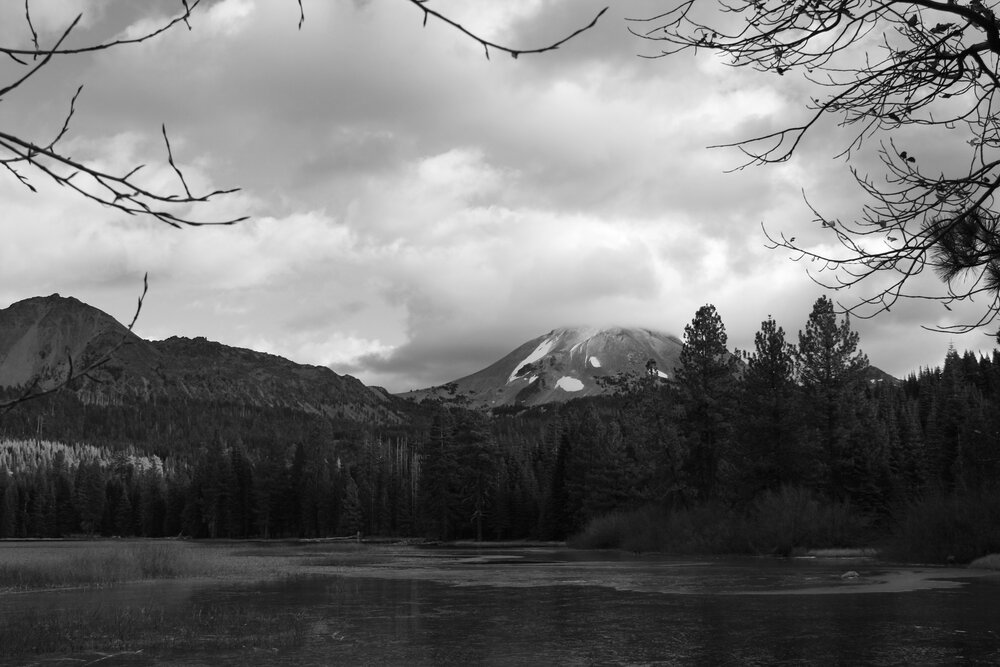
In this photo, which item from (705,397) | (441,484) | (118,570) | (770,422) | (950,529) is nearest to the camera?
(118,570)

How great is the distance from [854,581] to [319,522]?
105083mm

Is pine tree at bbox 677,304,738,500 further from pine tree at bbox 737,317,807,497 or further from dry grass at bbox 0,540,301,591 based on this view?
dry grass at bbox 0,540,301,591

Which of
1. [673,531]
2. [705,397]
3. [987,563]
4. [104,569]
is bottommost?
[987,563]

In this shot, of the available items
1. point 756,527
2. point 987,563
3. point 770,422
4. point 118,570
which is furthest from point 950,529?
point 118,570

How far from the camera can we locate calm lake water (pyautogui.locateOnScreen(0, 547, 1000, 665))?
1390 cm

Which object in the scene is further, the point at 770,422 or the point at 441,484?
the point at 441,484

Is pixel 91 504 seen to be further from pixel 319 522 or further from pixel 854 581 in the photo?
pixel 854 581

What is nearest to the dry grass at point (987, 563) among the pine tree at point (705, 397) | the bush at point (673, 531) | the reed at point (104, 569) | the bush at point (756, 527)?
the bush at point (756, 527)

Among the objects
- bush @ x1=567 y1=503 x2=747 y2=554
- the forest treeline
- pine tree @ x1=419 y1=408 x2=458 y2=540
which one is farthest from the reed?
pine tree @ x1=419 y1=408 x2=458 y2=540

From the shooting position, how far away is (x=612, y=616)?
1902cm

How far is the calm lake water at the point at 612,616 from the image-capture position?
1390cm

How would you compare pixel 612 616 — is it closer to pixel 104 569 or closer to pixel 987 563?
pixel 987 563

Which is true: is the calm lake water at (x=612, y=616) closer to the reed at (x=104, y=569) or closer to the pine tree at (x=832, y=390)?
the reed at (x=104, y=569)

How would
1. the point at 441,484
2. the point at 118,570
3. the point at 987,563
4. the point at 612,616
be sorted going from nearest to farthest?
the point at 612,616 < the point at 987,563 < the point at 118,570 < the point at 441,484
